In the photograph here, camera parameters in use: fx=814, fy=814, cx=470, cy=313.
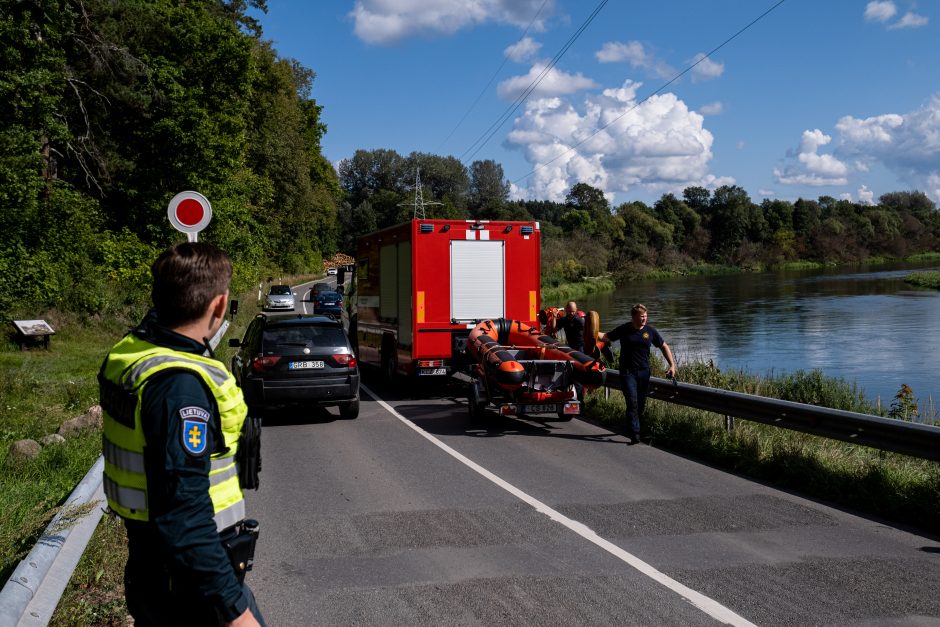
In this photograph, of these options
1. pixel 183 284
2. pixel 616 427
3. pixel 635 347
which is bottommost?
pixel 616 427

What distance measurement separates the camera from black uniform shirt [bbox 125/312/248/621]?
2.17m

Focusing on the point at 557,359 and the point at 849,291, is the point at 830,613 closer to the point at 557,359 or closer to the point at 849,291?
the point at 557,359

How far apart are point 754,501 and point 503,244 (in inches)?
327

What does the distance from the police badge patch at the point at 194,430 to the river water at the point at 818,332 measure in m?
15.8

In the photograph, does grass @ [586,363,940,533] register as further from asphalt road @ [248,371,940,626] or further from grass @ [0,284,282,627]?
grass @ [0,284,282,627]

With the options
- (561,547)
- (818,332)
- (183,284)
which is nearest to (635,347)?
(561,547)

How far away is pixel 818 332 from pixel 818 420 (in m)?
23.2

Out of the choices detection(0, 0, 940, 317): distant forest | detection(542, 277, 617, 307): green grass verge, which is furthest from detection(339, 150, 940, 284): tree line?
detection(0, 0, 940, 317): distant forest

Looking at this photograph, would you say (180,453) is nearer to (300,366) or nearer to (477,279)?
(300,366)

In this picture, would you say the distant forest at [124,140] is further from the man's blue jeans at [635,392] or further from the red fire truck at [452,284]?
the man's blue jeans at [635,392]

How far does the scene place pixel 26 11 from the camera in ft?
71.6

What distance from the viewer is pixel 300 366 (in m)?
12.0

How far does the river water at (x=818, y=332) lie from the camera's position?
2083 centimetres

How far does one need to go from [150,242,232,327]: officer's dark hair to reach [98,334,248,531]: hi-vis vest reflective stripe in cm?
12
